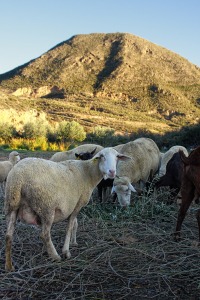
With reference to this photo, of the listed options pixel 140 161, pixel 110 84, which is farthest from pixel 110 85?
pixel 140 161

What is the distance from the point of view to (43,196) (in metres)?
4.99

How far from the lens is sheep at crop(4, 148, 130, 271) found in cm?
495

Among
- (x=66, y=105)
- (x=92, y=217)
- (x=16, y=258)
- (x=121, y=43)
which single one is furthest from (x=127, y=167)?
(x=121, y=43)

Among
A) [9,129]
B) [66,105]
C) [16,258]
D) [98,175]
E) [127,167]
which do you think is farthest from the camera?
[66,105]

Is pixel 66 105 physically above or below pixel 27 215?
below

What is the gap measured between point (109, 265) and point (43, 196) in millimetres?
1213

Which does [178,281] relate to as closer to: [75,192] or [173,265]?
[173,265]

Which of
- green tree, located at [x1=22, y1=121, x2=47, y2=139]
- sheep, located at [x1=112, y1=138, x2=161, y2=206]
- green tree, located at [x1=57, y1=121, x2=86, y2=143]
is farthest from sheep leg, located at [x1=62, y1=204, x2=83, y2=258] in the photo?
green tree, located at [x1=22, y1=121, x2=47, y2=139]

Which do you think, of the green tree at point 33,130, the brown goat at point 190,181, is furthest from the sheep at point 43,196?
the green tree at point 33,130

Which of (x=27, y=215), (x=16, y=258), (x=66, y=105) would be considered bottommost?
(x=66, y=105)

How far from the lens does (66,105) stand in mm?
56875

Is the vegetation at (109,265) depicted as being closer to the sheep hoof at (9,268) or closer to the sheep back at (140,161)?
the sheep hoof at (9,268)

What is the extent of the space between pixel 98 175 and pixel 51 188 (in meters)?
1.20

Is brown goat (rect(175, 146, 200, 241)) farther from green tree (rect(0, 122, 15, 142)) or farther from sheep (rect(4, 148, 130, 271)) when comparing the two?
green tree (rect(0, 122, 15, 142))
